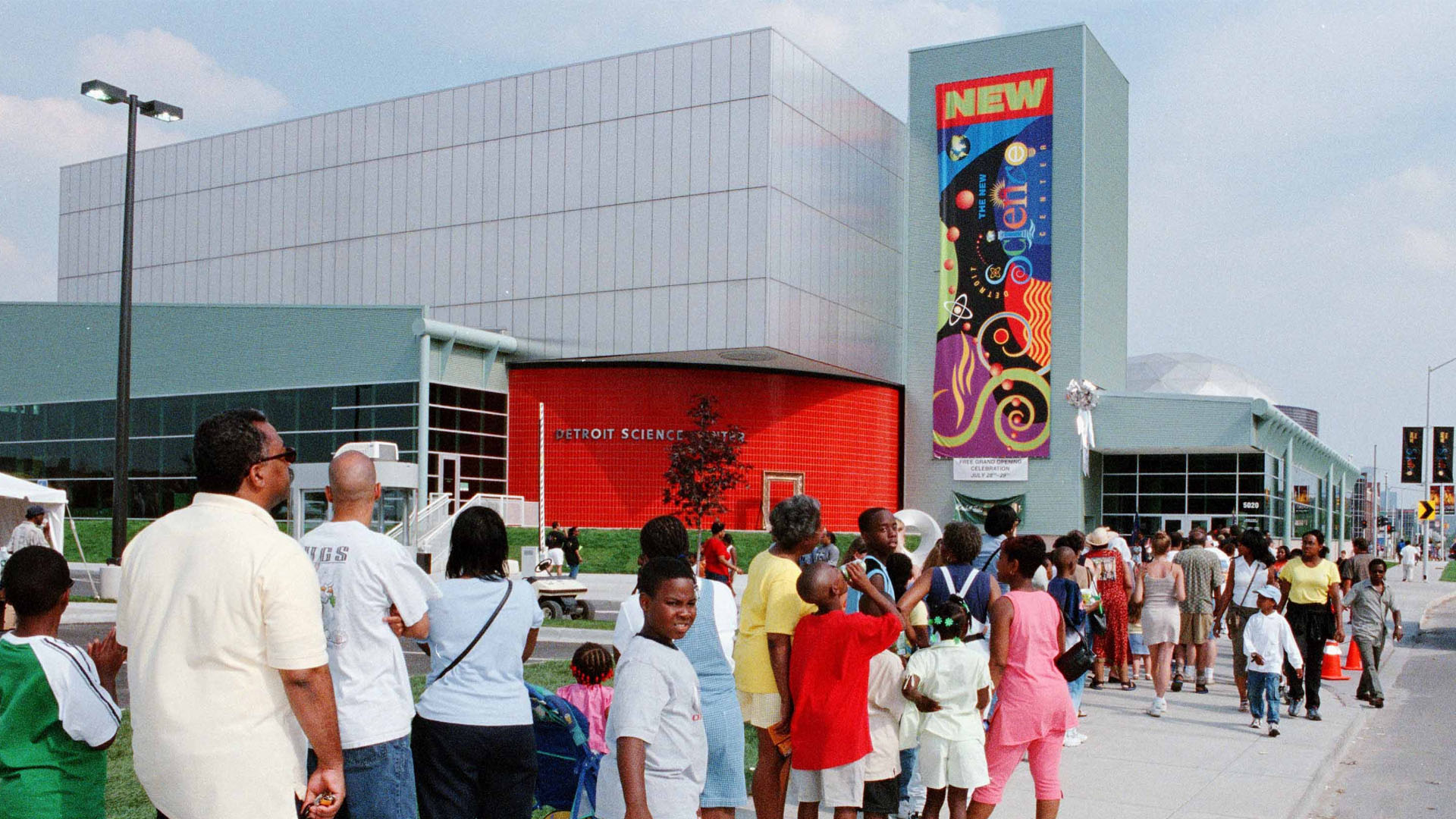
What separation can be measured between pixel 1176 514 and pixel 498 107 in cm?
2828

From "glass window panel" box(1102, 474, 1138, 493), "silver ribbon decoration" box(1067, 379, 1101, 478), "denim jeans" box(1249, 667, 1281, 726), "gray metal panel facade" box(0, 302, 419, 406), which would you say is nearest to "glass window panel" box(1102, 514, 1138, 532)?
"glass window panel" box(1102, 474, 1138, 493)

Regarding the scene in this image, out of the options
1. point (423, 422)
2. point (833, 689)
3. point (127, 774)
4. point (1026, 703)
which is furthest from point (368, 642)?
point (423, 422)

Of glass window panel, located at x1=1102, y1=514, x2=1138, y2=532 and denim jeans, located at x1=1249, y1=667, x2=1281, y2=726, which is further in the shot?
glass window panel, located at x1=1102, y1=514, x2=1138, y2=532

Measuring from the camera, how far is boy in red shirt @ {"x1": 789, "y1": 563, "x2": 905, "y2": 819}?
5.71 m

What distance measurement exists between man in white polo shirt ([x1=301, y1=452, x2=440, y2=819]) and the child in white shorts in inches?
111

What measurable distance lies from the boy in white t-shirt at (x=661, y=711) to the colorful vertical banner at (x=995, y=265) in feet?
132

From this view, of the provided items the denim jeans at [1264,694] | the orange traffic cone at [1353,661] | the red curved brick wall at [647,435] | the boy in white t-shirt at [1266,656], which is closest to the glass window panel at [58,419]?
the red curved brick wall at [647,435]

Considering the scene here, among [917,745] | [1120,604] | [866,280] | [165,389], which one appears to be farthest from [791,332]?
[917,745]

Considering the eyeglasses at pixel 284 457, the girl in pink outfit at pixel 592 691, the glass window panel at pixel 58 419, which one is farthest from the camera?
the glass window panel at pixel 58 419

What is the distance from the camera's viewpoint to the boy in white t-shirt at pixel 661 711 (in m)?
4.37

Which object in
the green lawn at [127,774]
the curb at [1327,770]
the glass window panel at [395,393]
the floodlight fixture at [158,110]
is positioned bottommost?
the curb at [1327,770]

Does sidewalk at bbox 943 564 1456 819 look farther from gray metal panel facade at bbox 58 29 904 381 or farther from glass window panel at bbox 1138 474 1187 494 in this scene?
glass window panel at bbox 1138 474 1187 494

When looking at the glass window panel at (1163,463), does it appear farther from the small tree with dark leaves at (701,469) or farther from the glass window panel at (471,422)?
the glass window panel at (471,422)

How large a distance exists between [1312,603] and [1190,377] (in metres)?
69.8
